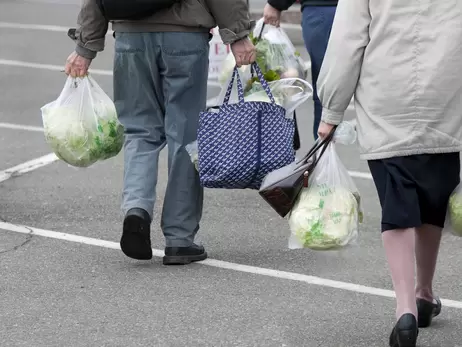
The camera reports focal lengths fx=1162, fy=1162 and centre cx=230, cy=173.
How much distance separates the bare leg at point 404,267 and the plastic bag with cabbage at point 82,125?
1791 millimetres

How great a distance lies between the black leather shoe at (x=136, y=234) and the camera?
5.56m

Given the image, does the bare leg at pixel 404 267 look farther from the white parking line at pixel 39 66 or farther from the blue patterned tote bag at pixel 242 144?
the white parking line at pixel 39 66

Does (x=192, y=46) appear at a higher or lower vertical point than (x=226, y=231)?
higher

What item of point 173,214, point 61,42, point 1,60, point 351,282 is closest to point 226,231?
point 173,214

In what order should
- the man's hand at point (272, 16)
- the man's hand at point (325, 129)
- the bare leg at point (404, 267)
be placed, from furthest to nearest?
the man's hand at point (272, 16) → the man's hand at point (325, 129) → the bare leg at point (404, 267)

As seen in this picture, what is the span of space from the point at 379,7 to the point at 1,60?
8.68 m

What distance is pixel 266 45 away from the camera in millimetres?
6863

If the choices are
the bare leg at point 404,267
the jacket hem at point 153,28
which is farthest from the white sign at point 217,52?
the bare leg at point 404,267

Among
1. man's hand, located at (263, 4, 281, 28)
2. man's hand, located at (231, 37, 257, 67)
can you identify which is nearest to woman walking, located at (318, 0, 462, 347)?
man's hand, located at (231, 37, 257, 67)

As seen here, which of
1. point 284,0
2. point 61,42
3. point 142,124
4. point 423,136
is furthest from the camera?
point 61,42

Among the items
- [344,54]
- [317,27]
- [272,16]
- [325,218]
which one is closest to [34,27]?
[272,16]

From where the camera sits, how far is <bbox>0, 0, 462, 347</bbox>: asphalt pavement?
4.82 meters

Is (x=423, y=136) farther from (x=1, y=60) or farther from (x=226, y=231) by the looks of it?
(x=1, y=60)

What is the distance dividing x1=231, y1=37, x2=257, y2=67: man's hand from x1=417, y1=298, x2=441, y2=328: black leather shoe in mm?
1499
